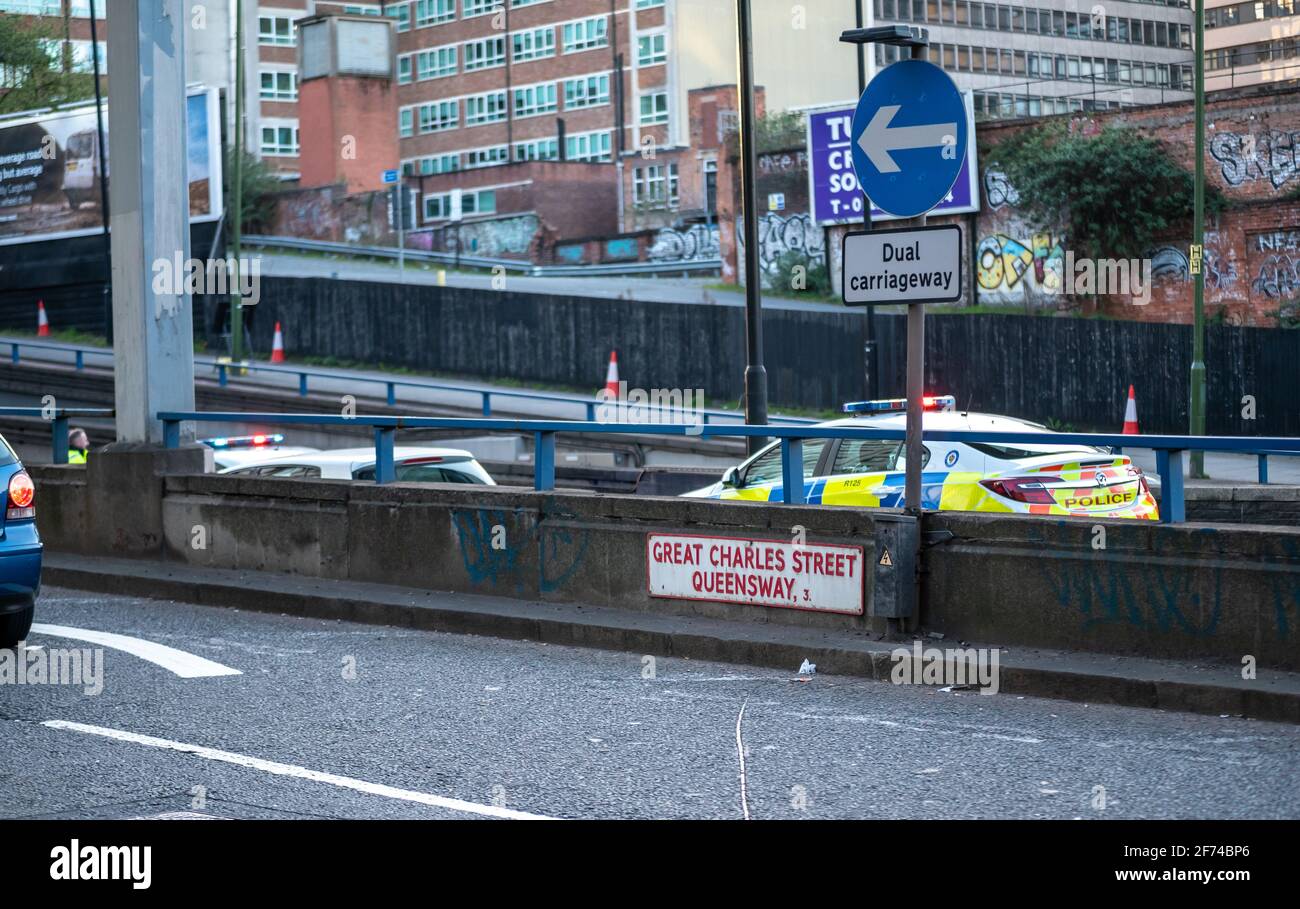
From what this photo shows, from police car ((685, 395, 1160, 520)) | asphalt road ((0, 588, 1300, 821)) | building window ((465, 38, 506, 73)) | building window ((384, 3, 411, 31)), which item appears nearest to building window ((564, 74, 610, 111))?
building window ((465, 38, 506, 73))

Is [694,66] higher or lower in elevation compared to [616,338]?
higher

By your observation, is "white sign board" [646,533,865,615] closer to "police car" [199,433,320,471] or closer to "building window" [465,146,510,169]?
"police car" [199,433,320,471]

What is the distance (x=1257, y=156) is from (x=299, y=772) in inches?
1358

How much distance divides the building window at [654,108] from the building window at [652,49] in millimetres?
1475

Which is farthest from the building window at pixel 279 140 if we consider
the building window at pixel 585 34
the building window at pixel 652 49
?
the building window at pixel 652 49

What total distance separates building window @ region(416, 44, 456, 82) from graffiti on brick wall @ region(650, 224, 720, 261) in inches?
935

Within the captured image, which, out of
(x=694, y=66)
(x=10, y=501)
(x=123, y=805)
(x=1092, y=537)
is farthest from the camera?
(x=694, y=66)

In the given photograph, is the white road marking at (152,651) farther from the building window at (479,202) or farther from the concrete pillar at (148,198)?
the building window at (479,202)

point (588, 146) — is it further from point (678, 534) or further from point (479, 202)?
point (678, 534)

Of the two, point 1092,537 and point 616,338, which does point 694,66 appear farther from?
point 1092,537

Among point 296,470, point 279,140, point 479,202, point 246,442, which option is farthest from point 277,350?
point 279,140
